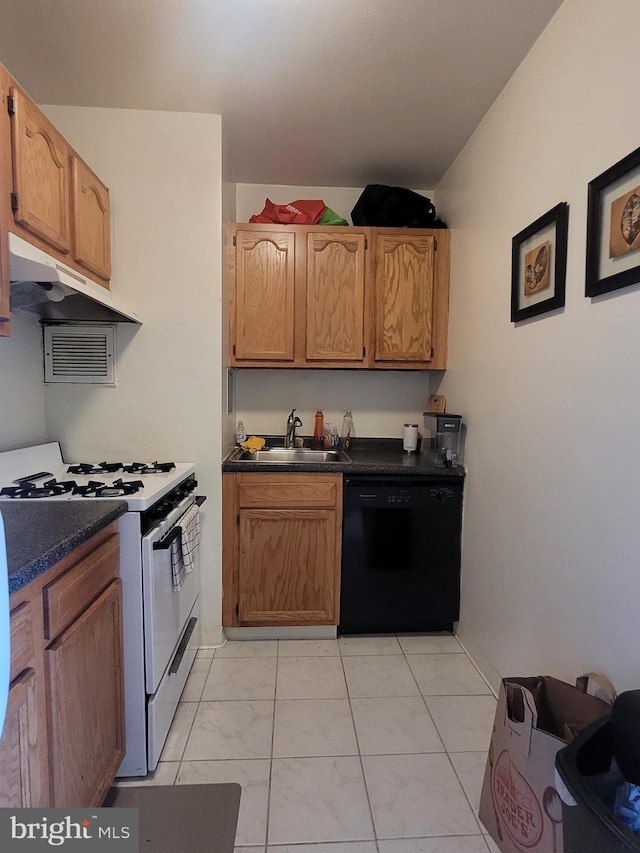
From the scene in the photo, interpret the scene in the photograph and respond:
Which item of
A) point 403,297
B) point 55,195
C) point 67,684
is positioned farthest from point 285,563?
point 55,195

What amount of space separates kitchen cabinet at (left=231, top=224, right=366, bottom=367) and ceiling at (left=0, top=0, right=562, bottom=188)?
0.47 m

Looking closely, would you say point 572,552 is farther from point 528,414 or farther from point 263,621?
point 263,621

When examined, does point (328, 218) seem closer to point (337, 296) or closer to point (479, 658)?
point (337, 296)

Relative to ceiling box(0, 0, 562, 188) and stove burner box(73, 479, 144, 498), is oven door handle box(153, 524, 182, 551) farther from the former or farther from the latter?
ceiling box(0, 0, 562, 188)

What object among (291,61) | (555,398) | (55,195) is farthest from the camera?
(291,61)

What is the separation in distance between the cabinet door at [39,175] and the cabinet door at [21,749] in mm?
1325

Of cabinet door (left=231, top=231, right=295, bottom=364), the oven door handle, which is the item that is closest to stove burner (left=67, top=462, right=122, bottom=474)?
the oven door handle

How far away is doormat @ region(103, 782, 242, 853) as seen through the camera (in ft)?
3.85

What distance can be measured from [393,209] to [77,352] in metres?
1.88

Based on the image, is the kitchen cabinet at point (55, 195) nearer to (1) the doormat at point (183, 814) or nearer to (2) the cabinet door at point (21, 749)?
(2) the cabinet door at point (21, 749)

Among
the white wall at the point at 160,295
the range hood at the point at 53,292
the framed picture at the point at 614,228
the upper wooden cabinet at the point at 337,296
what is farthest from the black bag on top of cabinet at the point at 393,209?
the range hood at the point at 53,292

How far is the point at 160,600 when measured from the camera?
144 centimetres

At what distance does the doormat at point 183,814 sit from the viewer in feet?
3.85

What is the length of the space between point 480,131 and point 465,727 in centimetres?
264
